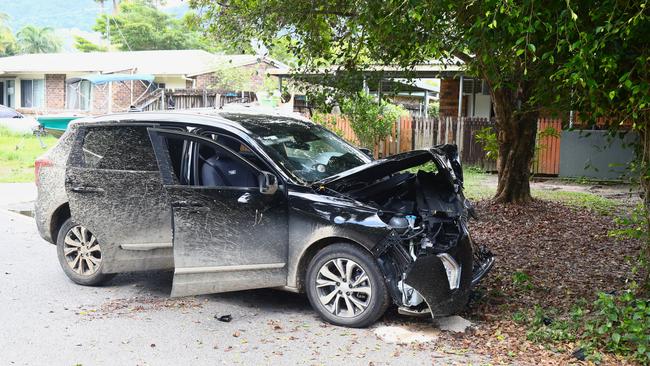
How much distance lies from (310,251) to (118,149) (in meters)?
2.33

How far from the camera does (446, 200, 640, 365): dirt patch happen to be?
5164mm

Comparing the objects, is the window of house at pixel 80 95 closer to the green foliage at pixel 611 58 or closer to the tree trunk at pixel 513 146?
the tree trunk at pixel 513 146

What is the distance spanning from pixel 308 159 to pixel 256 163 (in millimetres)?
585

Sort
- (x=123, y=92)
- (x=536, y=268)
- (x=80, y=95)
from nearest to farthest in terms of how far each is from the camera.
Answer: (x=536, y=268) < (x=123, y=92) < (x=80, y=95)

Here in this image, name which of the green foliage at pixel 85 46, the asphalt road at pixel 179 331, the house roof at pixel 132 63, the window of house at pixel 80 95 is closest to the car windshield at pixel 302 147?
the asphalt road at pixel 179 331

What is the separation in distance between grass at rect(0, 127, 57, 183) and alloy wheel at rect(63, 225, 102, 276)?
30.8ft

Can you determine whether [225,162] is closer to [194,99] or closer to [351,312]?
[351,312]

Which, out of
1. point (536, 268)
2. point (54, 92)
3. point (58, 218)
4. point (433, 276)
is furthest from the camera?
point (54, 92)

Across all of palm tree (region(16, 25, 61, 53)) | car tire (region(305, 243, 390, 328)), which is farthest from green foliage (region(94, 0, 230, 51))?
car tire (region(305, 243, 390, 328))

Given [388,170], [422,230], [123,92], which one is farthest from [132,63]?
[422,230]

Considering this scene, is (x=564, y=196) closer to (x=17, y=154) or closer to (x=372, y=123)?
(x=372, y=123)

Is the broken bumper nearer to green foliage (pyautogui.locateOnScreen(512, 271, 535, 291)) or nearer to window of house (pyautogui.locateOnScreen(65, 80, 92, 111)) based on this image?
green foliage (pyautogui.locateOnScreen(512, 271, 535, 291))

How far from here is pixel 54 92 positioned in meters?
34.5

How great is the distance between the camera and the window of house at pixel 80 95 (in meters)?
33.4
